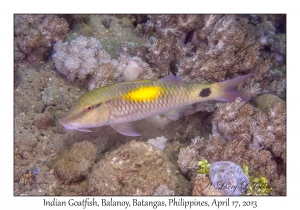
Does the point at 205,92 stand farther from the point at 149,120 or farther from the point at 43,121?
the point at 43,121

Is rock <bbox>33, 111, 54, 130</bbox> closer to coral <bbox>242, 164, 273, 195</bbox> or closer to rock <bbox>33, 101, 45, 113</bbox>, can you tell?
rock <bbox>33, 101, 45, 113</bbox>

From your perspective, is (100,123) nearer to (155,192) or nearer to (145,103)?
(145,103)

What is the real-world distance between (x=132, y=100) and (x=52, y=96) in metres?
1.79

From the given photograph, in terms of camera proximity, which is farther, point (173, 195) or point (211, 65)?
point (211, 65)

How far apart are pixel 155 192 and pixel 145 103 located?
4.25 feet

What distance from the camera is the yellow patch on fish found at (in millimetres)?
3805

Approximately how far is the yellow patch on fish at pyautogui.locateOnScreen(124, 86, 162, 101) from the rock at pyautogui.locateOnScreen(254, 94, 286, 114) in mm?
Result: 2327

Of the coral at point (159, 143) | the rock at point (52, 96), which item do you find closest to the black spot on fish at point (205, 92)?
the coral at point (159, 143)

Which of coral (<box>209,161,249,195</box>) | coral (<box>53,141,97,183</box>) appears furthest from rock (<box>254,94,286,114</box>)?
coral (<box>53,141,97,183</box>)

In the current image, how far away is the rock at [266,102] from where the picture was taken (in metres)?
4.93

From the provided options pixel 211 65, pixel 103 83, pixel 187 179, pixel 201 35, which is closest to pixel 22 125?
pixel 103 83

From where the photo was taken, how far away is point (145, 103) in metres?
3.89

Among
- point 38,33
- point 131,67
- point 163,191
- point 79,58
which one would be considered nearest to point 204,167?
point 163,191

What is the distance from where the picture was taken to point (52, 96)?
472 cm
